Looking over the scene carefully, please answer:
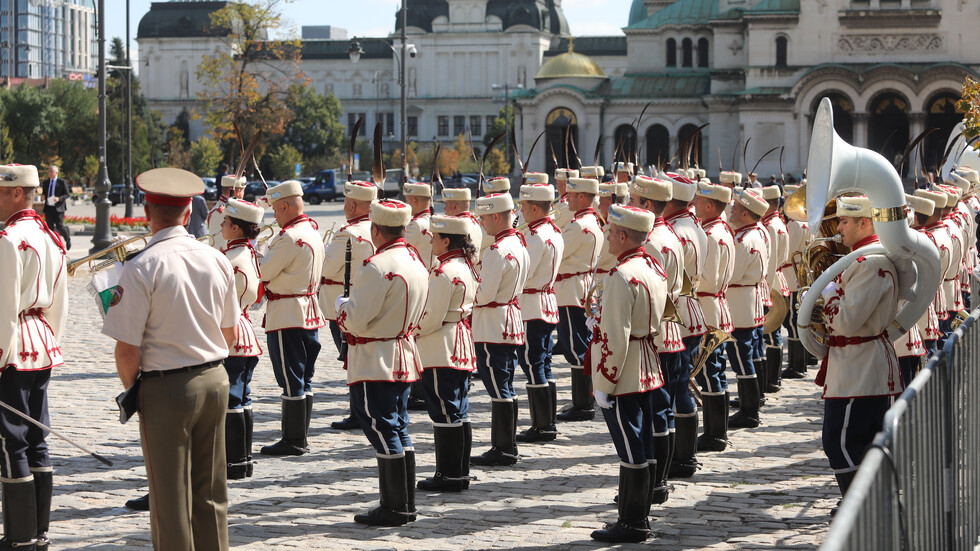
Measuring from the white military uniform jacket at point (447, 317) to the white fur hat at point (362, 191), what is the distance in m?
1.64

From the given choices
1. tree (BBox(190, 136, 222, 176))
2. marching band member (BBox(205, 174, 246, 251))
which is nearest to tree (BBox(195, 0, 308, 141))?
tree (BBox(190, 136, 222, 176))

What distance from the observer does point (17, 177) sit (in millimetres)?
7359

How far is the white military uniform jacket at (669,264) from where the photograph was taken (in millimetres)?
8695

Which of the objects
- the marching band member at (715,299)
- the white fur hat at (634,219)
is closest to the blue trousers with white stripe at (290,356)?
the marching band member at (715,299)

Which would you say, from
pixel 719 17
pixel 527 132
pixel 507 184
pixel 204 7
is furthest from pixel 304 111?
pixel 507 184

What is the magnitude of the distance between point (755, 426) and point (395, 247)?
4.87 meters

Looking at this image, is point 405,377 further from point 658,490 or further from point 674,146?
point 674,146

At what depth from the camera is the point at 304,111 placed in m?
109

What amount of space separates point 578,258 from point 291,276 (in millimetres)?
3367

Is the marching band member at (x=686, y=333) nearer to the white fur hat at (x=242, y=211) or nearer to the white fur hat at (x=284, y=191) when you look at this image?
the white fur hat at (x=284, y=191)

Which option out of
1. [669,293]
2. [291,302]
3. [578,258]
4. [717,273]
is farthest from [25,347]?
[578,258]

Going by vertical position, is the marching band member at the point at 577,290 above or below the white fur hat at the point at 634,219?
below

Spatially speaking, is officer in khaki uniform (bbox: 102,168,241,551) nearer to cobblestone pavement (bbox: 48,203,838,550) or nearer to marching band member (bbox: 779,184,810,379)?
cobblestone pavement (bbox: 48,203,838,550)

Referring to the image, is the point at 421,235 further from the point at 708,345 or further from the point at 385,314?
the point at 385,314
